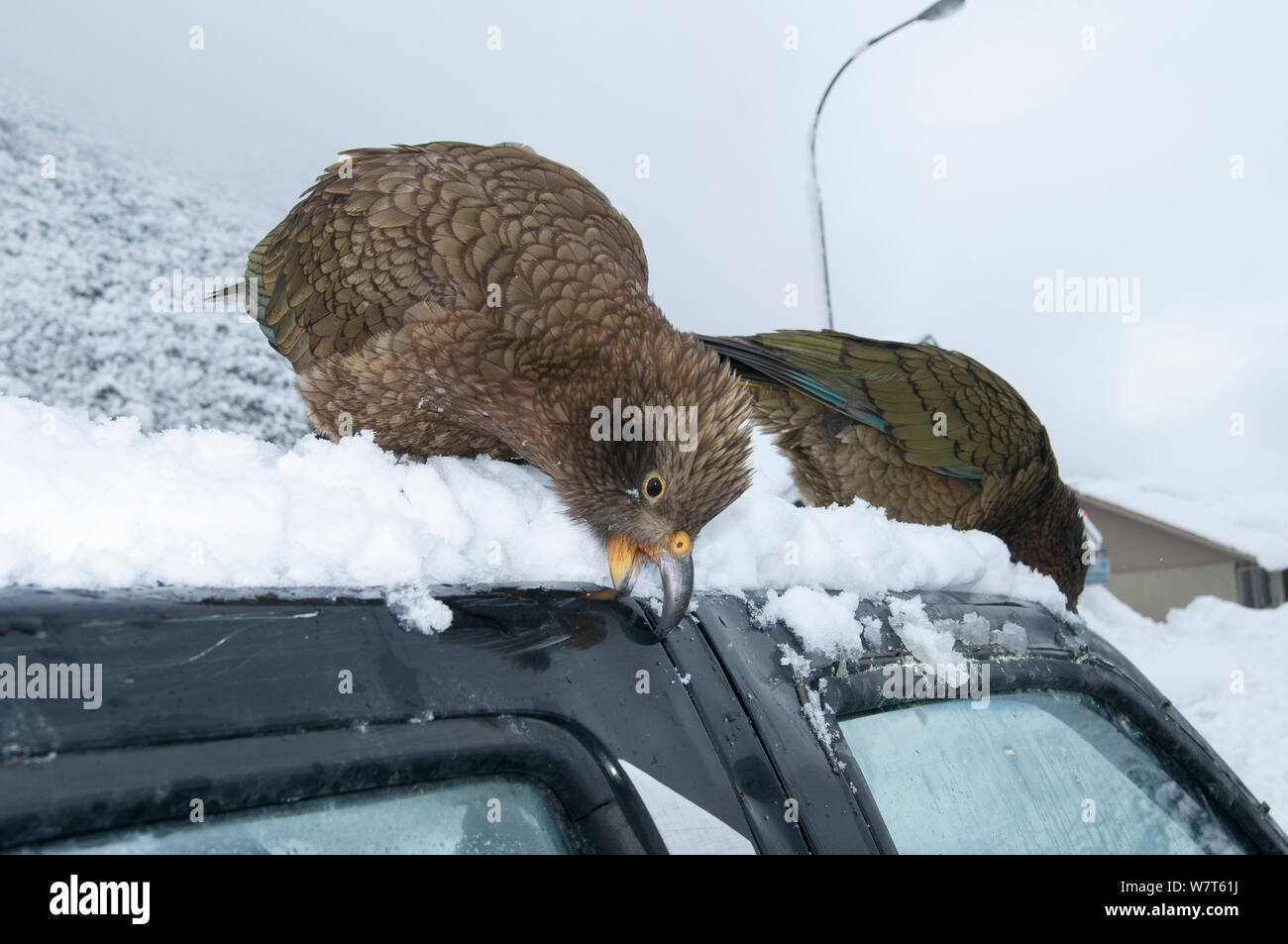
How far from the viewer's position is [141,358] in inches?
366

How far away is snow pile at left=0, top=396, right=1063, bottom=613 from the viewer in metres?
0.89

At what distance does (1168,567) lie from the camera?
18.6 meters

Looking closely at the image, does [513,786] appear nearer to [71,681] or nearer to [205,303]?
[71,681]

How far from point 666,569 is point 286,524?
711 millimetres

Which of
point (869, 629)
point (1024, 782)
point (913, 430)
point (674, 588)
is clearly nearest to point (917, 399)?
point (913, 430)

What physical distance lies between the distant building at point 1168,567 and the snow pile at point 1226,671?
638 cm

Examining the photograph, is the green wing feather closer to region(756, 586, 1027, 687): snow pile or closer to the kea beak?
the kea beak

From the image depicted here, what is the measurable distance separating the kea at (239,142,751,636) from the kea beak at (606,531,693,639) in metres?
0.18

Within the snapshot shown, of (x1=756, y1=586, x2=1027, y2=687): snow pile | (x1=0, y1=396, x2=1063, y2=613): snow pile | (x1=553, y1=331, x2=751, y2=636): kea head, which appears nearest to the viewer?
(x1=0, y1=396, x2=1063, y2=613): snow pile

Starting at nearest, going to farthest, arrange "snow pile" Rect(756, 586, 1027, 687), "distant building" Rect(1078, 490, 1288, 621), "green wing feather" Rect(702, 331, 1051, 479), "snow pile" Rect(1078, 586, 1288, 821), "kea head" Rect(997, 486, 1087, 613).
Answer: "snow pile" Rect(756, 586, 1027, 687) → "green wing feather" Rect(702, 331, 1051, 479) → "kea head" Rect(997, 486, 1087, 613) → "snow pile" Rect(1078, 586, 1288, 821) → "distant building" Rect(1078, 490, 1288, 621)

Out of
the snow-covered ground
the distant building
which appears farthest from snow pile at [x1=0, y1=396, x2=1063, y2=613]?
the distant building

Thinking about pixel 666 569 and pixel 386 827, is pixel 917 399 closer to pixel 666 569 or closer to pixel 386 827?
pixel 666 569
